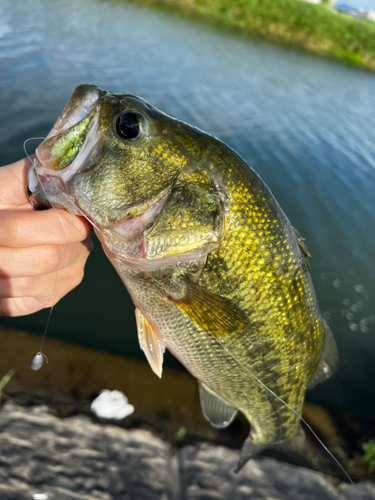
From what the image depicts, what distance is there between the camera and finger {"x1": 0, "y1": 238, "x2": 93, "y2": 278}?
63.3 inches

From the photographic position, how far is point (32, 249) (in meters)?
1.63

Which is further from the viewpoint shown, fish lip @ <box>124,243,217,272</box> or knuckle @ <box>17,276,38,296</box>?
knuckle @ <box>17,276,38,296</box>

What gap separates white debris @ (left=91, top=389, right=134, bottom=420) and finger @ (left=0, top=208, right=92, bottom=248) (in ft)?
6.33

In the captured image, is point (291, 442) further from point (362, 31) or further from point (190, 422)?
point (362, 31)

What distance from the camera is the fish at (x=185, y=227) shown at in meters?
1.53

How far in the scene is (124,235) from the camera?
5.29ft

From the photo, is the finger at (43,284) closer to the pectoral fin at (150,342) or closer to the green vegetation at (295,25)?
the pectoral fin at (150,342)

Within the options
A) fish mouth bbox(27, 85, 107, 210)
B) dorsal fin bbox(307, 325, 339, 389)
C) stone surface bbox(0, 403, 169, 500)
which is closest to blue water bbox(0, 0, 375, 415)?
stone surface bbox(0, 403, 169, 500)

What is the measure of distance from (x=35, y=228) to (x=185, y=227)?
0.72 metres

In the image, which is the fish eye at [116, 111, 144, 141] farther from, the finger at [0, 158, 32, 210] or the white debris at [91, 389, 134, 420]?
the white debris at [91, 389, 134, 420]

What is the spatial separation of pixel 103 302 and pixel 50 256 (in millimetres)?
2428

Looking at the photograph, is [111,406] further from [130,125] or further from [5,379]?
[130,125]

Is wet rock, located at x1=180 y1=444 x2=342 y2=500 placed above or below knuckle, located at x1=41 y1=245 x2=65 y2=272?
below

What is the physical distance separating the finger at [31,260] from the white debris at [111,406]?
1.76 metres
